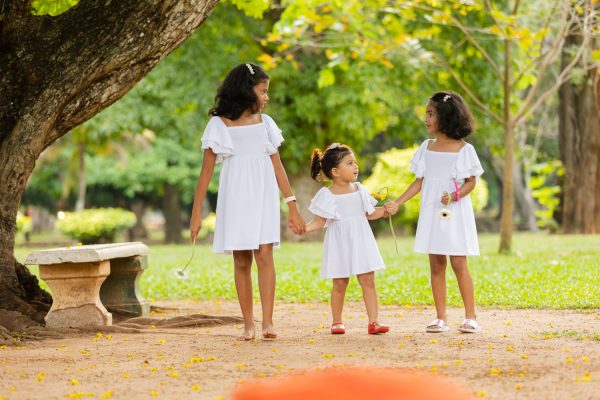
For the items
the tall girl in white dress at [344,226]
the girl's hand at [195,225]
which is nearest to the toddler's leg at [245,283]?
the girl's hand at [195,225]

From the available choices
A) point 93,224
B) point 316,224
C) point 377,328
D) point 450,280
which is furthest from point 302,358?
point 93,224

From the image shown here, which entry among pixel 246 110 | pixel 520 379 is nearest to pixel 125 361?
pixel 246 110

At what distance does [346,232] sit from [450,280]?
4393 mm

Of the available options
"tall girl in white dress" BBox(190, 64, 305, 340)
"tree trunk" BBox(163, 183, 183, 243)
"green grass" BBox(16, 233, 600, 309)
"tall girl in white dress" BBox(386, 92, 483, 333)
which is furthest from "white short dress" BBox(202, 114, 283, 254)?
"tree trunk" BBox(163, 183, 183, 243)

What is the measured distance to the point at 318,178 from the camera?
747 centimetres

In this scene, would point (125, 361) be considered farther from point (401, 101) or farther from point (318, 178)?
point (401, 101)

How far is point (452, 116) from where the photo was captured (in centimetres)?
716

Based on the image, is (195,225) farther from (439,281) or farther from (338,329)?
(439,281)

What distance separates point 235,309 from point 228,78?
349cm

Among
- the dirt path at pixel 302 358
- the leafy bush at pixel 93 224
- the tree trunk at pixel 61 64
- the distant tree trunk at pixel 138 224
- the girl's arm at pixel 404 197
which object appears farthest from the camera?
the distant tree trunk at pixel 138 224

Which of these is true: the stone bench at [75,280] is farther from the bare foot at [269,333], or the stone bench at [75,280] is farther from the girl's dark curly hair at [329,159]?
the girl's dark curly hair at [329,159]

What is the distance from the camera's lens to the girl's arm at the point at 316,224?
7125mm

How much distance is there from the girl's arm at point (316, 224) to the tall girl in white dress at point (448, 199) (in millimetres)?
529

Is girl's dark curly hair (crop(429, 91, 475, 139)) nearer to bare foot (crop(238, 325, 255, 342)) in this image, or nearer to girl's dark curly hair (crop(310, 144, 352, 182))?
girl's dark curly hair (crop(310, 144, 352, 182))
